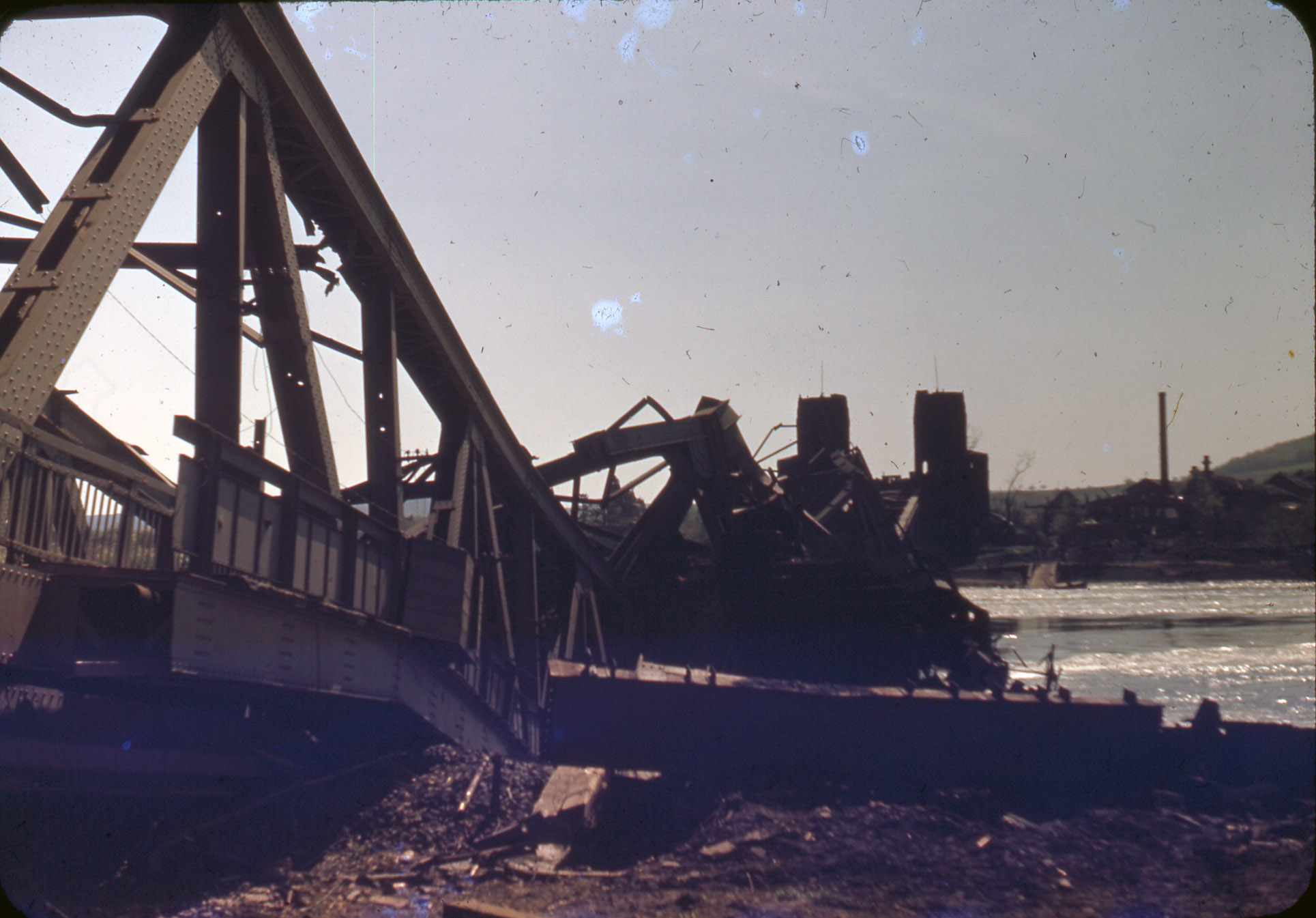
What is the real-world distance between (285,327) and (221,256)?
0.63 m

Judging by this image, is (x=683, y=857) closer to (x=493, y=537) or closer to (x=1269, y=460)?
(x=493, y=537)

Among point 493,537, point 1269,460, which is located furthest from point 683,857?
point 1269,460

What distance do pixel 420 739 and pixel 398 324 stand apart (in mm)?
4137

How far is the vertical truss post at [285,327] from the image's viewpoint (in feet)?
21.2

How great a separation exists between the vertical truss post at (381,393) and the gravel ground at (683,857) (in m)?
2.72

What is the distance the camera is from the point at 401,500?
314 inches

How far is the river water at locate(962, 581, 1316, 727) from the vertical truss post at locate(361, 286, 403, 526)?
8.91m

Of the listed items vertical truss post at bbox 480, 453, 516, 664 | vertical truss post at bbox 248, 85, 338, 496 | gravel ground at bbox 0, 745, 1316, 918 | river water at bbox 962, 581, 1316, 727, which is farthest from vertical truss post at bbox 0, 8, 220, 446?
river water at bbox 962, 581, 1316, 727

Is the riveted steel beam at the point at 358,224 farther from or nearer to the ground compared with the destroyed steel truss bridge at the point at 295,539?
farther from the ground

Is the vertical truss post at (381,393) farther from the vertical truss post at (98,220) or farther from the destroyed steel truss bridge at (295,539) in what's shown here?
the vertical truss post at (98,220)

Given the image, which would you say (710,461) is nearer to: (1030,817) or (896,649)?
(896,649)

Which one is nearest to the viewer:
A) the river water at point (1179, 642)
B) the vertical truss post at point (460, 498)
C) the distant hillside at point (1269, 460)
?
the vertical truss post at point (460, 498)

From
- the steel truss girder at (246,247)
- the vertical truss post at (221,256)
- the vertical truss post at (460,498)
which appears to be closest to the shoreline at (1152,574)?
the vertical truss post at (460,498)

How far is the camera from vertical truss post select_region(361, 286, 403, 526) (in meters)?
8.05
